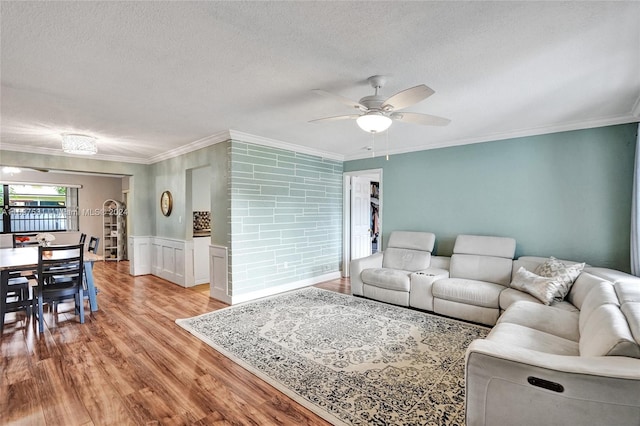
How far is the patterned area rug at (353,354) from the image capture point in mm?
2078

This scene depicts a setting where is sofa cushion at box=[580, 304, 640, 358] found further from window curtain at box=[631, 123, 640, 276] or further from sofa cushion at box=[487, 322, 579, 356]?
window curtain at box=[631, 123, 640, 276]

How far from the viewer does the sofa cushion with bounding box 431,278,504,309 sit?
3.48 metres

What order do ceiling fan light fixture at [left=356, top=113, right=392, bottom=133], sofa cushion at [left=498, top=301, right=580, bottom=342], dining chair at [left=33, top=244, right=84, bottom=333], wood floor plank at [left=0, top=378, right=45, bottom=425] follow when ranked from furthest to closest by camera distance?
dining chair at [left=33, top=244, right=84, bottom=333] < ceiling fan light fixture at [left=356, top=113, right=392, bottom=133] < sofa cushion at [left=498, top=301, right=580, bottom=342] < wood floor plank at [left=0, top=378, right=45, bottom=425]

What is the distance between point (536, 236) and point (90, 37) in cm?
505

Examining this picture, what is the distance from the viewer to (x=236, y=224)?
14.5 ft

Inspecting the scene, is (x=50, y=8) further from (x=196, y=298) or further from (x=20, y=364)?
(x=196, y=298)

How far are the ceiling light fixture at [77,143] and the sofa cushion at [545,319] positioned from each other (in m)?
5.26

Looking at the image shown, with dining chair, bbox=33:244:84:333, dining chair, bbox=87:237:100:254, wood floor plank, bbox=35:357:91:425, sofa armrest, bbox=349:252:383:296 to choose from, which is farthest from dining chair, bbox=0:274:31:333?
sofa armrest, bbox=349:252:383:296

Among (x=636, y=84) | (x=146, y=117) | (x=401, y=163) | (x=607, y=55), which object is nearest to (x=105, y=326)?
(x=146, y=117)

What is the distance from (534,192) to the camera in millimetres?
4047

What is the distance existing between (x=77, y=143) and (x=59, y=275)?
1733mm

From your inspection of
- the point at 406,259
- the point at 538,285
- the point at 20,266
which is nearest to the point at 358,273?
the point at 406,259

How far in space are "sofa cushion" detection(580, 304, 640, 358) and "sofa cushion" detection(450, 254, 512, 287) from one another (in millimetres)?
1801

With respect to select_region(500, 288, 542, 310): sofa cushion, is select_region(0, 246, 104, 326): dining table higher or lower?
higher
